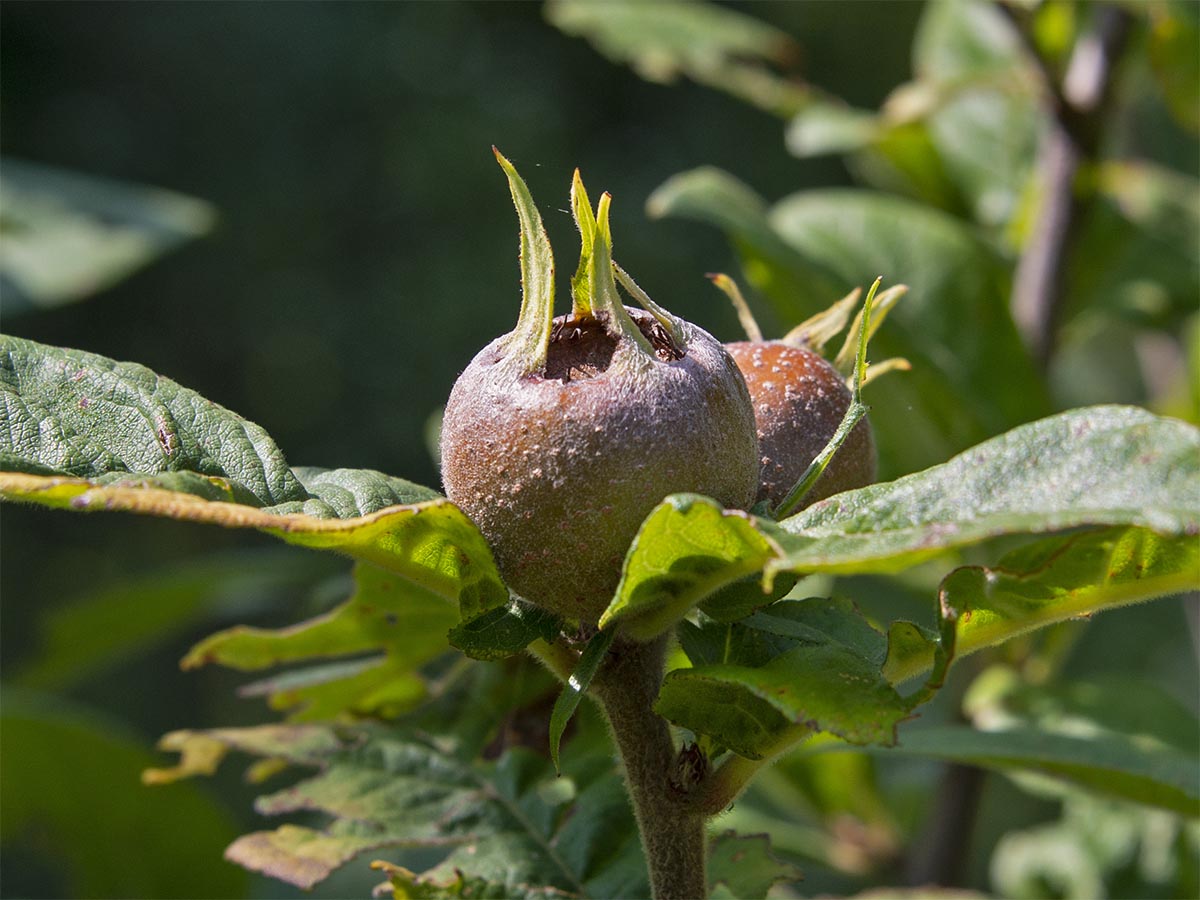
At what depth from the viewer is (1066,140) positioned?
221cm

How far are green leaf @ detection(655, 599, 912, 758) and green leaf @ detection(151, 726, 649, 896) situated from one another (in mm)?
318

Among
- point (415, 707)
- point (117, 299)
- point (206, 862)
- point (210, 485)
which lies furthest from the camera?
point (117, 299)

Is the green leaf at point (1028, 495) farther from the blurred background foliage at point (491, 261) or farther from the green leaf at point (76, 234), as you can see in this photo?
the green leaf at point (76, 234)

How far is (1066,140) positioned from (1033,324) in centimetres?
33

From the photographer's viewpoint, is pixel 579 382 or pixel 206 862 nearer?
pixel 579 382

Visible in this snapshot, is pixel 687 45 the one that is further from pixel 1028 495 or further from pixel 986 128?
pixel 1028 495

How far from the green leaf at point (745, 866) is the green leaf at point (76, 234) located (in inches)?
67.4

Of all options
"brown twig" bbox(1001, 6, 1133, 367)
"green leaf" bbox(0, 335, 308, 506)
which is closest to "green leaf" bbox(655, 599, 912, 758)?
"green leaf" bbox(0, 335, 308, 506)

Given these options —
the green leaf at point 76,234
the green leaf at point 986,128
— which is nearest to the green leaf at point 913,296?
the green leaf at point 986,128

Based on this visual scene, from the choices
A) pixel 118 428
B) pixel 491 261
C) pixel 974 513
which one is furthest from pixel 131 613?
pixel 491 261

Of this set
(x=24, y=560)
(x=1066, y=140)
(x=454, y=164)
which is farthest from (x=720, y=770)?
(x=454, y=164)

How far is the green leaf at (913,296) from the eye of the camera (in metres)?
1.77

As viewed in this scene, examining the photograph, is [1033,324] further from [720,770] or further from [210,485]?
[210,485]

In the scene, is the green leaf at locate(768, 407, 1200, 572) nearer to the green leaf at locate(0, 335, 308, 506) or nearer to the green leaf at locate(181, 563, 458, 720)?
the green leaf at locate(0, 335, 308, 506)
